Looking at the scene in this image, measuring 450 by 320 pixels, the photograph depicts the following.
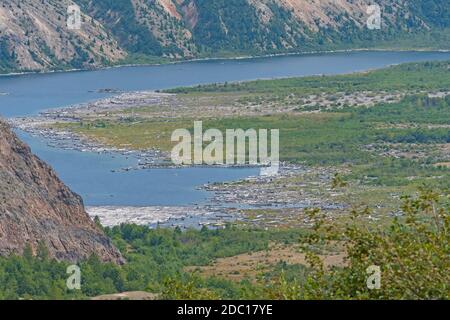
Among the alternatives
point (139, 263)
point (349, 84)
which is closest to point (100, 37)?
point (349, 84)

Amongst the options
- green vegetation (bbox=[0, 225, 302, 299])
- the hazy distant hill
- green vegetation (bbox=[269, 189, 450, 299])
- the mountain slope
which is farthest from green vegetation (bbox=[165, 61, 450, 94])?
green vegetation (bbox=[269, 189, 450, 299])

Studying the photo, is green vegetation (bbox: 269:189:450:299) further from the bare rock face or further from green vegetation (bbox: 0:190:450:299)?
the bare rock face

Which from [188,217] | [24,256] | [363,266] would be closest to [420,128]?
[188,217]

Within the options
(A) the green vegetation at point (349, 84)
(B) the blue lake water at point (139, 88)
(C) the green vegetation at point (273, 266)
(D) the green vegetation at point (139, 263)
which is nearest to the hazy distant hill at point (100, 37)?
(B) the blue lake water at point (139, 88)

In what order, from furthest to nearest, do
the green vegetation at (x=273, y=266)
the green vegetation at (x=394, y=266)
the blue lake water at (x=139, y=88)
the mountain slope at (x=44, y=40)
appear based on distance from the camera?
the mountain slope at (x=44, y=40) → the blue lake water at (x=139, y=88) → the green vegetation at (x=273, y=266) → the green vegetation at (x=394, y=266)

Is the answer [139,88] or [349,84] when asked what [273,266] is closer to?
[349,84]

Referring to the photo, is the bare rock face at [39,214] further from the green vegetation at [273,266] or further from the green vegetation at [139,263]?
the green vegetation at [273,266]
